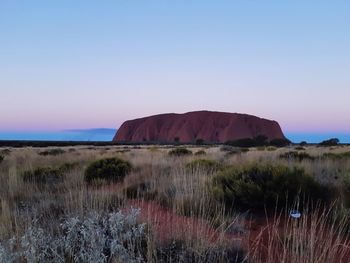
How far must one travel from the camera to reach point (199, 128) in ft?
430

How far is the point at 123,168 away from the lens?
1409cm

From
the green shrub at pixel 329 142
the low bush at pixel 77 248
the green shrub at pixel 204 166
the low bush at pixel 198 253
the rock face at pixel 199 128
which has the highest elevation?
the rock face at pixel 199 128

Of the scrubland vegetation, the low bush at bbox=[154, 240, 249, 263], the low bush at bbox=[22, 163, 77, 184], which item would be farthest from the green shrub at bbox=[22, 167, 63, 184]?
the low bush at bbox=[154, 240, 249, 263]

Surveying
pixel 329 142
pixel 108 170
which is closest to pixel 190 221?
pixel 108 170

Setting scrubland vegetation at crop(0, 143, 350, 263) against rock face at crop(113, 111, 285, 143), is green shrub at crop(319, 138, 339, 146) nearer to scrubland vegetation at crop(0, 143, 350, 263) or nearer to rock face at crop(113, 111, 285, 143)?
scrubland vegetation at crop(0, 143, 350, 263)

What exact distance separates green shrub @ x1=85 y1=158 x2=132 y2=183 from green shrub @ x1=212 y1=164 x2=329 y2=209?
557cm

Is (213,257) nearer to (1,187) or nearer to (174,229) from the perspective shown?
(174,229)

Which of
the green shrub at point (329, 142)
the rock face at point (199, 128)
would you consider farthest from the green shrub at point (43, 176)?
the rock face at point (199, 128)

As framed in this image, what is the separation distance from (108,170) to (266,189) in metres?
7.23

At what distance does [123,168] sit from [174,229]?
9.18 meters

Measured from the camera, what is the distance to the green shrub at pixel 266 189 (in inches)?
290

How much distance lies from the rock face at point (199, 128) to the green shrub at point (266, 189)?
4459 inches

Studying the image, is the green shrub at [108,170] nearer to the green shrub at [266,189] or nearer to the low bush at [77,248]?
the green shrub at [266,189]

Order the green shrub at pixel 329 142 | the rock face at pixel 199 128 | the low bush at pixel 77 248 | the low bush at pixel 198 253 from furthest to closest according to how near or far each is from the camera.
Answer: the rock face at pixel 199 128 < the green shrub at pixel 329 142 < the low bush at pixel 198 253 < the low bush at pixel 77 248
